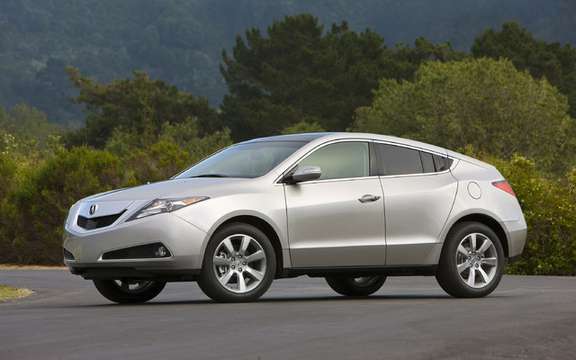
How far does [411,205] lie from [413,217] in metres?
0.13

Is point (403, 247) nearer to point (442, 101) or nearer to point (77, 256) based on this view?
point (77, 256)

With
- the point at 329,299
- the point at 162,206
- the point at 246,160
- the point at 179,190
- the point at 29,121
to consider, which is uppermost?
the point at 29,121

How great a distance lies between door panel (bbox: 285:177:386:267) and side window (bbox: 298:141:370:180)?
0.40ft

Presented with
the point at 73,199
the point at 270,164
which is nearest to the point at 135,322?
the point at 270,164

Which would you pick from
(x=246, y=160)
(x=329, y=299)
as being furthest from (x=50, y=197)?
(x=246, y=160)

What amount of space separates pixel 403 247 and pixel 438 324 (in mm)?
3290

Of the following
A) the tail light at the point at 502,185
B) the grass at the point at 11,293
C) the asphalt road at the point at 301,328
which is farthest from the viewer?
the grass at the point at 11,293

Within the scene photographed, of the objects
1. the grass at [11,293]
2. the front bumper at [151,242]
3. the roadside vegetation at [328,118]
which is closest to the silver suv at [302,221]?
the front bumper at [151,242]

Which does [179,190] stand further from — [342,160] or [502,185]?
[502,185]

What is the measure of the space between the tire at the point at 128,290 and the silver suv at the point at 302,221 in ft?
0.04

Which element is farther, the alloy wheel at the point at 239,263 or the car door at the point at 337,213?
the car door at the point at 337,213

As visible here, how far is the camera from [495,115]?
232ft

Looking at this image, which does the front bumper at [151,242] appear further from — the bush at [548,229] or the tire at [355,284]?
the bush at [548,229]

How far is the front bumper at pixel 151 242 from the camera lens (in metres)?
13.2
